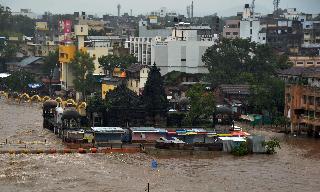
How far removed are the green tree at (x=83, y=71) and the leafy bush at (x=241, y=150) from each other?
105ft

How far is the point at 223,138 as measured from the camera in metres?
46.5

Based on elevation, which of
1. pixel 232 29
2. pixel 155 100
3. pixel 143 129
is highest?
pixel 232 29

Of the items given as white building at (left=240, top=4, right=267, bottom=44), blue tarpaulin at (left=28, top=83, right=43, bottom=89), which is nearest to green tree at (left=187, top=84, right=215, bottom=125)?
blue tarpaulin at (left=28, top=83, right=43, bottom=89)

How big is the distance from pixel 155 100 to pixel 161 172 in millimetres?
15940

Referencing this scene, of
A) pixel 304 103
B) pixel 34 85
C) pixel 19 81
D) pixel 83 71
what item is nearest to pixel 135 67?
pixel 83 71

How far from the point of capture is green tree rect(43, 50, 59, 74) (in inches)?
3526

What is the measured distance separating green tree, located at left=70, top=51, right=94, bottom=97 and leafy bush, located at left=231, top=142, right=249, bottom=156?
32.1 meters

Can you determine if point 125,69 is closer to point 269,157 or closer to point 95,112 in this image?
point 95,112

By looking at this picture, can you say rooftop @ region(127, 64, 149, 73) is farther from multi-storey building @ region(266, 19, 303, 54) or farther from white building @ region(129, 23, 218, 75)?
multi-storey building @ region(266, 19, 303, 54)

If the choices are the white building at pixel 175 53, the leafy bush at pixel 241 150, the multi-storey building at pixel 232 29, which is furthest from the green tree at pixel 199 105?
the multi-storey building at pixel 232 29

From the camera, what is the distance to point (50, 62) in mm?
90438

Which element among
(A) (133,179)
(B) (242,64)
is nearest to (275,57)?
(B) (242,64)

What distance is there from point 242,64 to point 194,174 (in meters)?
39.7

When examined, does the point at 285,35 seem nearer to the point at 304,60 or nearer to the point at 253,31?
the point at 253,31
